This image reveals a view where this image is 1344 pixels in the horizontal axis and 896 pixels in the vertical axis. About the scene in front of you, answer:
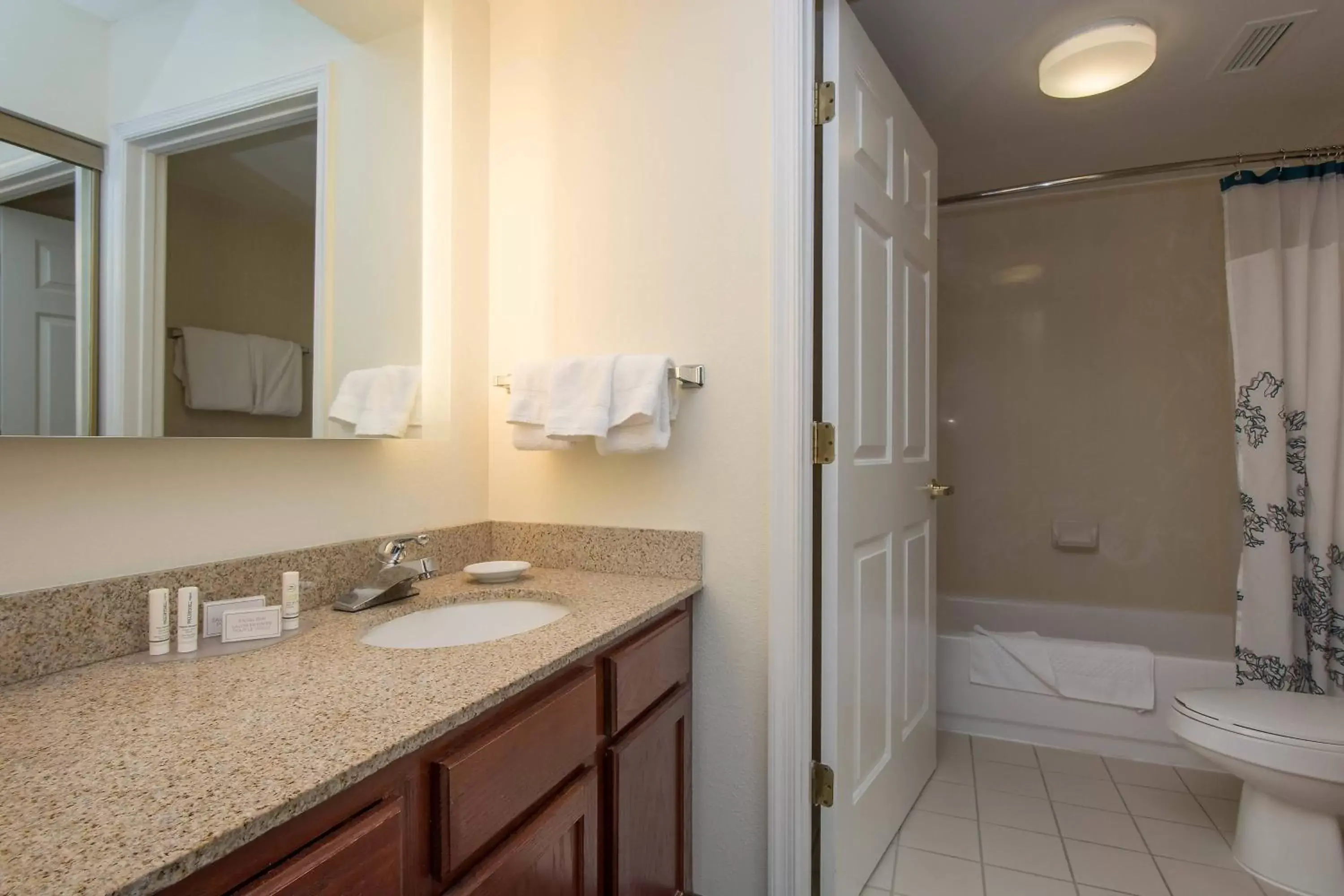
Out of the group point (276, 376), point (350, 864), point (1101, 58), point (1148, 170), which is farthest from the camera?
point (1148, 170)

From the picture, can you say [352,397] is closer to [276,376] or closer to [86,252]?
[276,376]

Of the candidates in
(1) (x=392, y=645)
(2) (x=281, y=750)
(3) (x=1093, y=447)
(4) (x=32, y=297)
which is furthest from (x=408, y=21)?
(3) (x=1093, y=447)

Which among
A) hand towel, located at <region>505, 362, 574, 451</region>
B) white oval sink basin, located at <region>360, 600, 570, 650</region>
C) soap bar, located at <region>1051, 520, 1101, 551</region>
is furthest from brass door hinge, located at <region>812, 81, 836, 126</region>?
soap bar, located at <region>1051, 520, 1101, 551</region>

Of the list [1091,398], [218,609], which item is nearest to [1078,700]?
[1091,398]

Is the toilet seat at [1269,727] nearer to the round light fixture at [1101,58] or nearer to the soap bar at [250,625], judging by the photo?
the round light fixture at [1101,58]

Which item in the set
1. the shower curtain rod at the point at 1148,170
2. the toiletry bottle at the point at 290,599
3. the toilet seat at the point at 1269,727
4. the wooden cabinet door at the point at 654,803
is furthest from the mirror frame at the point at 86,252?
the shower curtain rod at the point at 1148,170

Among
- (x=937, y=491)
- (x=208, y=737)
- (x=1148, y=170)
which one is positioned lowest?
(x=208, y=737)

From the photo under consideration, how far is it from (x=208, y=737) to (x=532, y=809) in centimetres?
41

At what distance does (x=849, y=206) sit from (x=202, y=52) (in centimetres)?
120

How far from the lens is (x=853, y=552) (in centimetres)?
146

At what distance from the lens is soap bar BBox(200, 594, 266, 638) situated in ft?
3.38

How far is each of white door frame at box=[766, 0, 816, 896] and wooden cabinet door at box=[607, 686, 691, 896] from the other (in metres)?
0.18

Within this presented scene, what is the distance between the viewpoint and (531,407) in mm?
1499

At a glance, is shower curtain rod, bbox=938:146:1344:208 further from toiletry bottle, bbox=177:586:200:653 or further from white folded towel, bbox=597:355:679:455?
toiletry bottle, bbox=177:586:200:653
